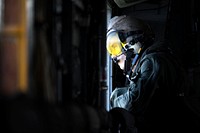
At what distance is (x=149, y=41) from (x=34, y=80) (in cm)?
282

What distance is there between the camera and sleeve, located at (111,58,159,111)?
4191mm

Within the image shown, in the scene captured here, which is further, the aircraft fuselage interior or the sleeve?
the sleeve

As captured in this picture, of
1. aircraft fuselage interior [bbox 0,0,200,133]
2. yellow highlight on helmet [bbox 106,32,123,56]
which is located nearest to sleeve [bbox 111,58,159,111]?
aircraft fuselage interior [bbox 0,0,200,133]

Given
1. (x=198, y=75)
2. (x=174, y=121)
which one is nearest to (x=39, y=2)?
(x=174, y=121)

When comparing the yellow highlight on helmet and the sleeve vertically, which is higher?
the yellow highlight on helmet

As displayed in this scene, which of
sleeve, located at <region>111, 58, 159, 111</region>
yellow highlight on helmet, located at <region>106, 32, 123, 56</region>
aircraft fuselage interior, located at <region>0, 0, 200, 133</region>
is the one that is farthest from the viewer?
yellow highlight on helmet, located at <region>106, 32, 123, 56</region>

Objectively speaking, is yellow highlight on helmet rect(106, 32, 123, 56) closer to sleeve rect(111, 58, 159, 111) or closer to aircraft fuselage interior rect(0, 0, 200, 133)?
sleeve rect(111, 58, 159, 111)

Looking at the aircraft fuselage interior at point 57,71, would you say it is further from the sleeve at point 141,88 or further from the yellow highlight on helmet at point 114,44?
the yellow highlight on helmet at point 114,44

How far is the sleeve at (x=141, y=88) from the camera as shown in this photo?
4.19m

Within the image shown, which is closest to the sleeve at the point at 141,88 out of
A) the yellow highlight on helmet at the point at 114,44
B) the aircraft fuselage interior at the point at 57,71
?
the aircraft fuselage interior at the point at 57,71

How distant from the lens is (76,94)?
3.10 m

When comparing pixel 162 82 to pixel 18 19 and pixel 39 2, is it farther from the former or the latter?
pixel 18 19

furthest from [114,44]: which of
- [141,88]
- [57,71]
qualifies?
[57,71]

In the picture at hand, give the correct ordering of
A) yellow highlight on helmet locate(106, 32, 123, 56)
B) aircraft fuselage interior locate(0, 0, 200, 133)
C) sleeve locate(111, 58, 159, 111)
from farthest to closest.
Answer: yellow highlight on helmet locate(106, 32, 123, 56) < sleeve locate(111, 58, 159, 111) < aircraft fuselage interior locate(0, 0, 200, 133)
